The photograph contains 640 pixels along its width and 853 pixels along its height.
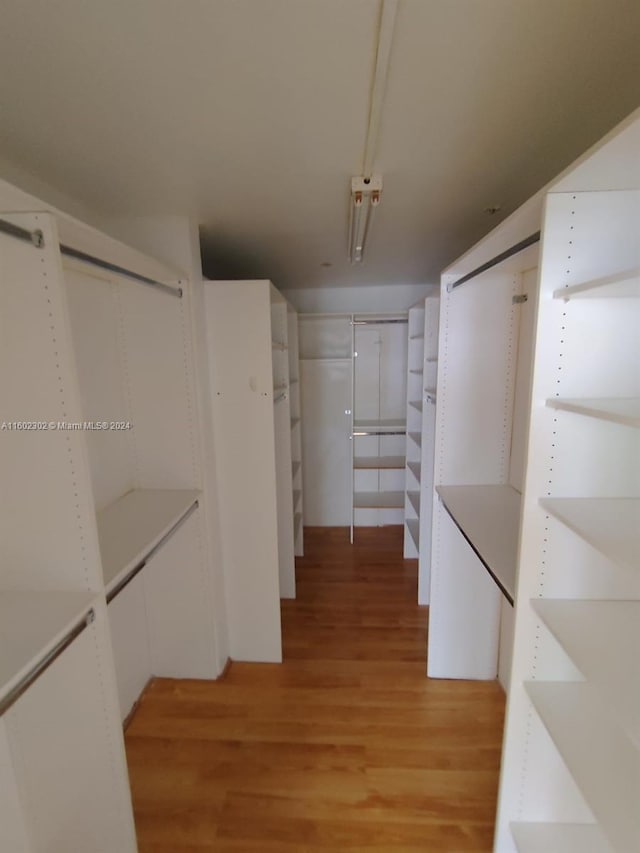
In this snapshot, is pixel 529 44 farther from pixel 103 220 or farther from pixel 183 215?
pixel 103 220

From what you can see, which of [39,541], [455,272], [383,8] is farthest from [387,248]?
[39,541]

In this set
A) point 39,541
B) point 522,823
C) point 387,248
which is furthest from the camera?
point 387,248

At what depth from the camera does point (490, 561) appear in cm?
128

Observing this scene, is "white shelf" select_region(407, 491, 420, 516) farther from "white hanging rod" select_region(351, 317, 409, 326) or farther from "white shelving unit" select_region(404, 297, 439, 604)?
"white hanging rod" select_region(351, 317, 409, 326)

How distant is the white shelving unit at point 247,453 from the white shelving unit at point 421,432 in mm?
999

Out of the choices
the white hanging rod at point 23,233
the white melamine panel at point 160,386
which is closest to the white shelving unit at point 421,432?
the white melamine panel at point 160,386

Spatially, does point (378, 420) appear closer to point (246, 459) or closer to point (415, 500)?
point (415, 500)

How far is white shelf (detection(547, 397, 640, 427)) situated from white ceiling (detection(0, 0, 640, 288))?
0.78 meters

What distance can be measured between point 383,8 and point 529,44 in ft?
1.15

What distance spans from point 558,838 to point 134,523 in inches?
72.3

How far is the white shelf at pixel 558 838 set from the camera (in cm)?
116

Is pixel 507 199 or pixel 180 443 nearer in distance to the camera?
pixel 507 199

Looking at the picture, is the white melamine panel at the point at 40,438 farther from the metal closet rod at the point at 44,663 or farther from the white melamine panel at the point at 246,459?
the white melamine panel at the point at 246,459

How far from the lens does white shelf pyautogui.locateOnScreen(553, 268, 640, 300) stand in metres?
0.80
